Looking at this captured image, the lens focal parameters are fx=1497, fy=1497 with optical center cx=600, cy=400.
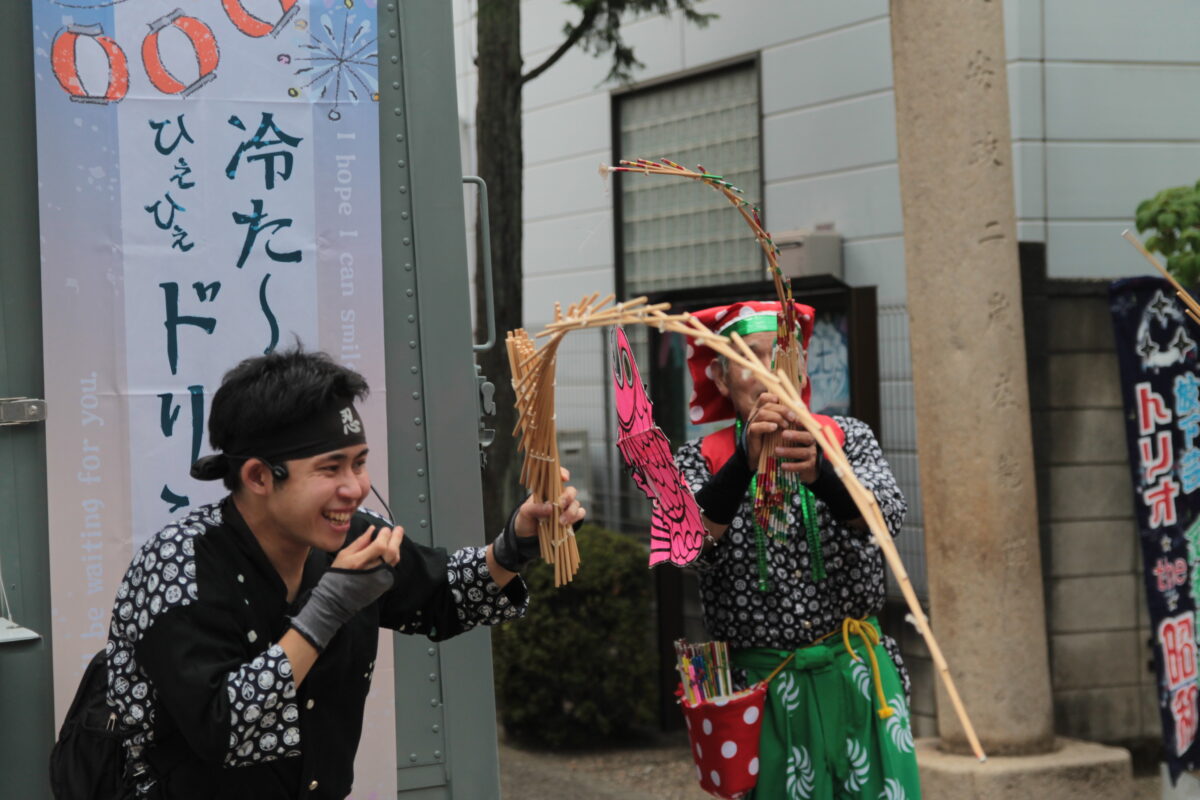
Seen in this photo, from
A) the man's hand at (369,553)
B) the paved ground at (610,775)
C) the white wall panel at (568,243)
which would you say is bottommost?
the paved ground at (610,775)

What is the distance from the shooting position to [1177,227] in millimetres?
6309

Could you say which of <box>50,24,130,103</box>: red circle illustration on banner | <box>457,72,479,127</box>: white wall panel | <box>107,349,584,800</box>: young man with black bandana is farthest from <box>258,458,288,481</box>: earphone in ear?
<box>457,72,479,127</box>: white wall panel

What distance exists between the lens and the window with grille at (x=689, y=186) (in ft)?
29.6

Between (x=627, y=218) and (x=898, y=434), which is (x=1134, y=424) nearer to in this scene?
(x=898, y=434)

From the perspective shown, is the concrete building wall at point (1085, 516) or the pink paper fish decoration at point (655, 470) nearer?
the pink paper fish decoration at point (655, 470)

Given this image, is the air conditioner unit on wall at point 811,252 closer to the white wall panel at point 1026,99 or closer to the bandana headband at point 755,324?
the white wall panel at point 1026,99

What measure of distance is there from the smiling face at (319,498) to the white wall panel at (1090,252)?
202 inches

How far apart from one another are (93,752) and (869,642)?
6.59 feet

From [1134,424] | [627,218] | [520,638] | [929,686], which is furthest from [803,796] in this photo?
[627,218]

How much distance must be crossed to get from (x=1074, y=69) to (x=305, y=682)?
5.65m

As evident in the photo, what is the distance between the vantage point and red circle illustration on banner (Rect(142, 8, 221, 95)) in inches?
→ 142

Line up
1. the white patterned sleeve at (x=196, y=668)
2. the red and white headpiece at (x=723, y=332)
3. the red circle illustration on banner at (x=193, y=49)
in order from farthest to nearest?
the red and white headpiece at (x=723, y=332) < the red circle illustration on banner at (x=193, y=49) < the white patterned sleeve at (x=196, y=668)

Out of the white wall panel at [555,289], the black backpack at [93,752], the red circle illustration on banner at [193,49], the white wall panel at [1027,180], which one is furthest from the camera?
the white wall panel at [555,289]

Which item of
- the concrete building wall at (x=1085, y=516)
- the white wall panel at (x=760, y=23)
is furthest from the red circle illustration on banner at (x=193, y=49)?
the white wall panel at (x=760, y=23)
